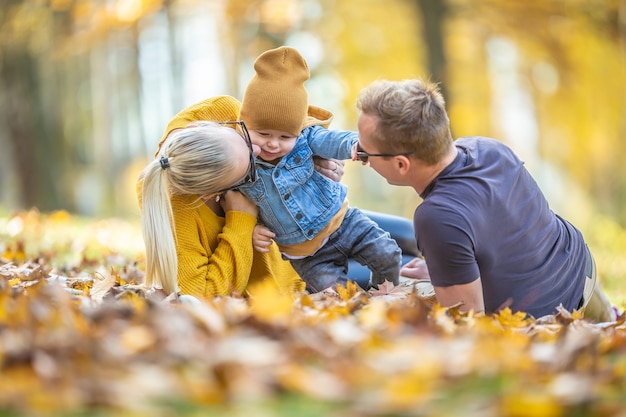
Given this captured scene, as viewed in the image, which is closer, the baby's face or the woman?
the woman

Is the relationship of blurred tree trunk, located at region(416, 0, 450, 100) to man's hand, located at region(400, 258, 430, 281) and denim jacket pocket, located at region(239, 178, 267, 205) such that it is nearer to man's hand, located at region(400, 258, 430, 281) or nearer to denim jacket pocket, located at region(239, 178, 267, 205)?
man's hand, located at region(400, 258, 430, 281)

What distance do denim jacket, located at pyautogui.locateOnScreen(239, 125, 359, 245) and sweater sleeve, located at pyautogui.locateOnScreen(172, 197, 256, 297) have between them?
0.49ft

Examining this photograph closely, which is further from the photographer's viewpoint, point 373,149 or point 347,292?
point 347,292

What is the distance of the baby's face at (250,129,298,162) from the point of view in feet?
13.1

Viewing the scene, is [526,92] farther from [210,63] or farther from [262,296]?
[262,296]

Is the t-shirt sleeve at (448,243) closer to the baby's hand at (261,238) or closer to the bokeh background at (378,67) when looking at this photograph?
the baby's hand at (261,238)

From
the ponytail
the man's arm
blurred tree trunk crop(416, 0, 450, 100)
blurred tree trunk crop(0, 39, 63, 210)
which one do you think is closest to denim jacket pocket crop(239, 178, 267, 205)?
the ponytail

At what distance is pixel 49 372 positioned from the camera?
1734 millimetres

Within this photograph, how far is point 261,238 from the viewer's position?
4.13 meters

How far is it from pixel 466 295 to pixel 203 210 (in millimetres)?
1624

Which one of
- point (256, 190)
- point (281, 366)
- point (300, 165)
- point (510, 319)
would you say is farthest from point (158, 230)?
point (281, 366)

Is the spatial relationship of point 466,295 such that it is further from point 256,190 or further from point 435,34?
point 435,34

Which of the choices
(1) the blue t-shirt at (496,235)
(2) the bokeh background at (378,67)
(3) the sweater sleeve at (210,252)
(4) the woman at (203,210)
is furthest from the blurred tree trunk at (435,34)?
(1) the blue t-shirt at (496,235)

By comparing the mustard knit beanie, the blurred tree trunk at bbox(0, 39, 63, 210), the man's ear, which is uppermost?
the mustard knit beanie
